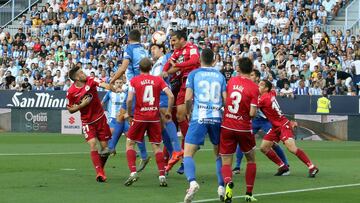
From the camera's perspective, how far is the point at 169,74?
18.2m

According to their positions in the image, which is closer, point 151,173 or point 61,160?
point 151,173

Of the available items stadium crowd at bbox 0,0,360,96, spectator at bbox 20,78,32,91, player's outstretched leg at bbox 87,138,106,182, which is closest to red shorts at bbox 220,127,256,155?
player's outstretched leg at bbox 87,138,106,182

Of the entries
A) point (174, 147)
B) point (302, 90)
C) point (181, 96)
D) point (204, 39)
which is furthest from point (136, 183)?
point (204, 39)

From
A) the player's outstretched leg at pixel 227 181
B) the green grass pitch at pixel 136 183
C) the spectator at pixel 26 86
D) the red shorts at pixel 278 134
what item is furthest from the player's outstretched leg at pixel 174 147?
the spectator at pixel 26 86

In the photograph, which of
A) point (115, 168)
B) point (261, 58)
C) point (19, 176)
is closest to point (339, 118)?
point (261, 58)

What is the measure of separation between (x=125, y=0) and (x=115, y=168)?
2744 centimetres

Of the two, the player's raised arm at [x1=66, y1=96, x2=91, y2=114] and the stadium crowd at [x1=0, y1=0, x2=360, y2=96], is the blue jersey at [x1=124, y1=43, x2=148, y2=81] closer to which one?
the player's raised arm at [x1=66, y1=96, x2=91, y2=114]

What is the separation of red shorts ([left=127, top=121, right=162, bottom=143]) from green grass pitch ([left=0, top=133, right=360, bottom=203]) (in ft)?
2.58

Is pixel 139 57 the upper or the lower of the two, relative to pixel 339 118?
upper

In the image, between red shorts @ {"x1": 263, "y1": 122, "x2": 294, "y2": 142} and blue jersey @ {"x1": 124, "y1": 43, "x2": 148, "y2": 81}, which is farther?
red shorts @ {"x1": 263, "y1": 122, "x2": 294, "y2": 142}

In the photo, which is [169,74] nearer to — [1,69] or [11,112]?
[11,112]

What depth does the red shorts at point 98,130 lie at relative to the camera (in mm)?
17250

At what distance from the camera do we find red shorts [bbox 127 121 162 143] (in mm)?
16438

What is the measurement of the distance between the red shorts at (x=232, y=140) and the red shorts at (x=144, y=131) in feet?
7.60
